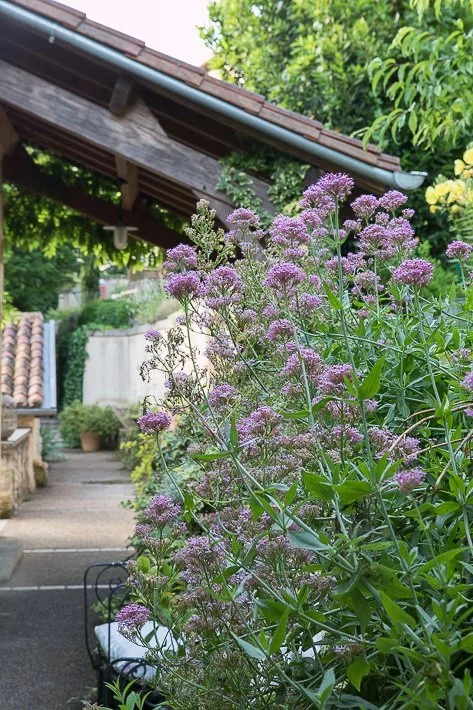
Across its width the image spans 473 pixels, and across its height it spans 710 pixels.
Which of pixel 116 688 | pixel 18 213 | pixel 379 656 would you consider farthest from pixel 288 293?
pixel 18 213

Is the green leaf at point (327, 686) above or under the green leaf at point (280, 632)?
under

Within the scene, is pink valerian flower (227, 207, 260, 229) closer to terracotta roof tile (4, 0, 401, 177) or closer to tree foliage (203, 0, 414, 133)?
terracotta roof tile (4, 0, 401, 177)

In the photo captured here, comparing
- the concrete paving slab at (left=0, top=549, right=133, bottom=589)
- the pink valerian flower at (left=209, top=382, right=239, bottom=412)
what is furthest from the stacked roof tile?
the pink valerian flower at (left=209, top=382, right=239, bottom=412)

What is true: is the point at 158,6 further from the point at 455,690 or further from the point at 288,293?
the point at 455,690

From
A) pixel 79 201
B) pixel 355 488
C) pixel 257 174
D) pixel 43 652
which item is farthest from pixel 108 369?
pixel 355 488

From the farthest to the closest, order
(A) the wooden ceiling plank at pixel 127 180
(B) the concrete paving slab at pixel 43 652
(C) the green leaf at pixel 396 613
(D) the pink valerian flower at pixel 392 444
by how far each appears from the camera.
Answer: (A) the wooden ceiling plank at pixel 127 180, (B) the concrete paving slab at pixel 43 652, (D) the pink valerian flower at pixel 392 444, (C) the green leaf at pixel 396 613

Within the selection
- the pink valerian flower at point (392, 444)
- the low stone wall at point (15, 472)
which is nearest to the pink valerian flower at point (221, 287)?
the pink valerian flower at point (392, 444)

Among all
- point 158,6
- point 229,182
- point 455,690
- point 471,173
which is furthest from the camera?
point 158,6

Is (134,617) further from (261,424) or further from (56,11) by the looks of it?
(56,11)

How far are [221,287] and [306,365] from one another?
29 centimetres

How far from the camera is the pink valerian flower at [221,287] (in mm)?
1756

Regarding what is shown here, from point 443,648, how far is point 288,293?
32.1 inches

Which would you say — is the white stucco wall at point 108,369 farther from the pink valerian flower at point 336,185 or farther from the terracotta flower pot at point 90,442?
the pink valerian flower at point 336,185

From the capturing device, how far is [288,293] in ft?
5.69
